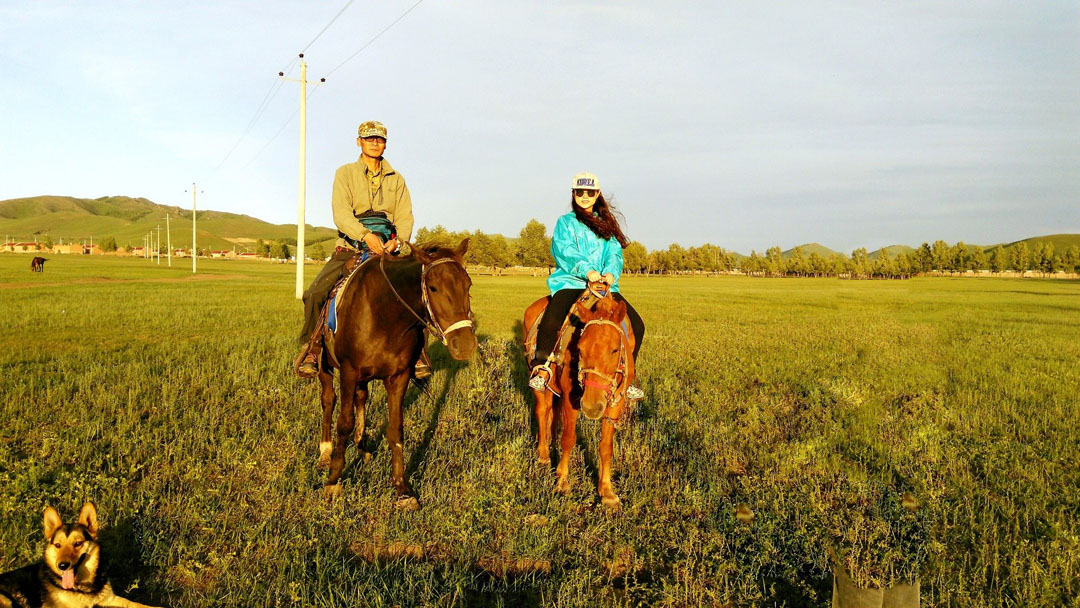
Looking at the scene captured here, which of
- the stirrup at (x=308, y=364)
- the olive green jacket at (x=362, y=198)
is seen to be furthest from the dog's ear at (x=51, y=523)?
the olive green jacket at (x=362, y=198)

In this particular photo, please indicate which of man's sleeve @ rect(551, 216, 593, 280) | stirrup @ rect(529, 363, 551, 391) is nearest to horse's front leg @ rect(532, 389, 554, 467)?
stirrup @ rect(529, 363, 551, 391)

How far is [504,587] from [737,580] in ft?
5.75

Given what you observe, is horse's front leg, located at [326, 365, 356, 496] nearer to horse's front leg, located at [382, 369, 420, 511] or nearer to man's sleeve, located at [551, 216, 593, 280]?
horse's front leg, located at [382, 369, 420, 511]

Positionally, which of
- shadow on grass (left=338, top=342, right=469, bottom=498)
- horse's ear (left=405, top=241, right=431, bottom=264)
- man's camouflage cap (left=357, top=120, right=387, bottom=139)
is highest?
man's camouflage cap (left=357, top=120, right=387, bottom=139)

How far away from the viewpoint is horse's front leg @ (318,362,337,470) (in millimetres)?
6457

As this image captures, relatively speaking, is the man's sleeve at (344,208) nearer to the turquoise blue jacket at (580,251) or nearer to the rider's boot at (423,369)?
the rider's boot at (423,369)

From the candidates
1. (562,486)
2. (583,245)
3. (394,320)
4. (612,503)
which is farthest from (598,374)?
(583,245)

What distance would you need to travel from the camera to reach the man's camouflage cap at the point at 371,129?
6.36 meters

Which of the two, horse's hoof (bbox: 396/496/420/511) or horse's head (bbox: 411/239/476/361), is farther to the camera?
horse's hoof (bbox: 396/496/420/511)

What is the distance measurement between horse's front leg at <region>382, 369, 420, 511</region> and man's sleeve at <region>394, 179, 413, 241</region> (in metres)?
1.93

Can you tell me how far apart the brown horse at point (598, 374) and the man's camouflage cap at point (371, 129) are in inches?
125

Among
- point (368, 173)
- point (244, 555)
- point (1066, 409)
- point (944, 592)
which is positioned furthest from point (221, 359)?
point (1066, 409)

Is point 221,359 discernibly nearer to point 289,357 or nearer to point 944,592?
point 289,357

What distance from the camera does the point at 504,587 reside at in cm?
397
